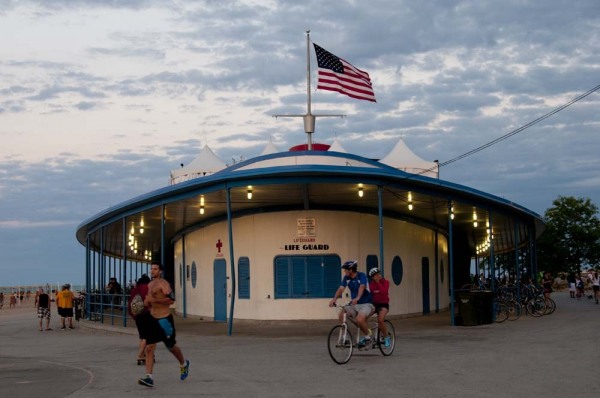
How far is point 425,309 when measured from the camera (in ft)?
94.7

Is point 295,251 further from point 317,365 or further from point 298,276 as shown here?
point 317,365

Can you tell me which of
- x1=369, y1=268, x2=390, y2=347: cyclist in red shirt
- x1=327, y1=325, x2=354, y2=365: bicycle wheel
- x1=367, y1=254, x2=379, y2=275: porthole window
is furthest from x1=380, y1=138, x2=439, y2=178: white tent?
x1=327, y1=325, x2=354, y2=365: bicycle wheel

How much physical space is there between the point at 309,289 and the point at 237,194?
379 cm

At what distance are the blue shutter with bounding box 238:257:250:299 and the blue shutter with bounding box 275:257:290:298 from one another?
1.08 meters

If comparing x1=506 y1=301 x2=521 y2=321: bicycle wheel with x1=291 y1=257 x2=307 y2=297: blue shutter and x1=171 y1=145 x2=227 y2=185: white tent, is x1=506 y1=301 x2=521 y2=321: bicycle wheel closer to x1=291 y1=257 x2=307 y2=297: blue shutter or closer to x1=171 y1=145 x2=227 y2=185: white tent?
x1=291 y1=257 x2=307 y2=297: blue shutter

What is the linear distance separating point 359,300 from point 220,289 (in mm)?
13083

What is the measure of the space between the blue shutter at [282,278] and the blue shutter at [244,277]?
3.54 ft

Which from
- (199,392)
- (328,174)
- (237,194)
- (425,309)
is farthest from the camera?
(425,309)

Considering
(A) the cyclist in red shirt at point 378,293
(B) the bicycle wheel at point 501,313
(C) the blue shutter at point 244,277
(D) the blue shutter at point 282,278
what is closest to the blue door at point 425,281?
(B) the bicycle wheel at point 501,313

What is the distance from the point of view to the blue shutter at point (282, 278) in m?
25.0

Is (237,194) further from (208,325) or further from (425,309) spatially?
(425,309)

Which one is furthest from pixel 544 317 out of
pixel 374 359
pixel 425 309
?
pixel 374 359

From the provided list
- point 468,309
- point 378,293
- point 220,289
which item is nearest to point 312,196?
point 220,289

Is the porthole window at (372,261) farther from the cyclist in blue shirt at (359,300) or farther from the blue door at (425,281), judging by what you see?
the cyclist in blue shirt at (359,300)
